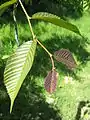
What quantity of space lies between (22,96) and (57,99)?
44cm

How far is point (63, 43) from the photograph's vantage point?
557cm

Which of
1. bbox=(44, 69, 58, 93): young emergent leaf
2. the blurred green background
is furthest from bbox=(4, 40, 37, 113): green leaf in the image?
the blurred green background

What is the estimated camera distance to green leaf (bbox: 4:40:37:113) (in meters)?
0.61

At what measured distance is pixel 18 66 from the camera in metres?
0.65

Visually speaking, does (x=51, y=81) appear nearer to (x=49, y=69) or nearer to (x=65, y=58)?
(x=65, y=58)

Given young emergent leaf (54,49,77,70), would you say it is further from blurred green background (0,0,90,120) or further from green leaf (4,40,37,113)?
blurred green background (0,0,90,120)

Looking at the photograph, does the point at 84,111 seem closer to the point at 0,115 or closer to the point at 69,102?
the point at 69,102

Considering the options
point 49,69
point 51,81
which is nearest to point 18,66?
point 51,81

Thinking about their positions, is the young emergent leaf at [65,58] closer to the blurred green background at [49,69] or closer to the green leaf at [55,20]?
the green leaf at [55,20]

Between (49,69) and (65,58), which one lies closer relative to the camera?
(65,58)

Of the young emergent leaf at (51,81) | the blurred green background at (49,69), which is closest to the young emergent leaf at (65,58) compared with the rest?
the young emergent leaf at (51,81)

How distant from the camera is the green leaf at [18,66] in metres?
0.61

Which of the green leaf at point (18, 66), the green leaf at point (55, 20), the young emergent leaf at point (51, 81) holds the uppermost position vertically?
the green leaf at point (55, 20)

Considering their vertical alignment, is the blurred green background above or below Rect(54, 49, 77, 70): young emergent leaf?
below
